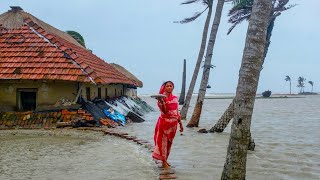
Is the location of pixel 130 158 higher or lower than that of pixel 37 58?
lower

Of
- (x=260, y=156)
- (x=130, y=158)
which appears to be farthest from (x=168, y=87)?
(x=260, y=156)

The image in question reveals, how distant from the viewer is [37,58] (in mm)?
14797

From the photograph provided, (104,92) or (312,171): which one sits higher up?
(104,92)

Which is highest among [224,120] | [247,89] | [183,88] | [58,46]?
[58,46]

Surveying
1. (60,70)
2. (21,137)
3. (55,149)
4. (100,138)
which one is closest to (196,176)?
(55,149)

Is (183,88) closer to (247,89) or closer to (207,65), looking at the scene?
(207,65)

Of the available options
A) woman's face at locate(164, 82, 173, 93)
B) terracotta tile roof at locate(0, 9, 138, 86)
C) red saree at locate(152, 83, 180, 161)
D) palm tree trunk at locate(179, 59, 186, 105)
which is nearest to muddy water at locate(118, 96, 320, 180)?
red saree at locate(152, 83, 180, 161)

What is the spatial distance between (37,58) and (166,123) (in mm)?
9031

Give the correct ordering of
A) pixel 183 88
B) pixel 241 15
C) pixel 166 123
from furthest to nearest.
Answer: pixel 183 88, pixel 241 15, pixel 166 123

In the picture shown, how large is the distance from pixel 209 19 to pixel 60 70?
833cm

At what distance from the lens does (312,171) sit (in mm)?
7234

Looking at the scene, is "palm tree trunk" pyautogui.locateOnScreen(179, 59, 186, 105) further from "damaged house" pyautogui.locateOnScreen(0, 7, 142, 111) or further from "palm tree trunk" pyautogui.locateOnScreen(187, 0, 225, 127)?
"damaged house" pyautogui.locateOnScreen(0, 7, 142, 111)

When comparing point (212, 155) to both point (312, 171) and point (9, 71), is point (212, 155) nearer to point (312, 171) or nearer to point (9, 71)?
point (312, 171)

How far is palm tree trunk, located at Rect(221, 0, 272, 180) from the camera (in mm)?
5027
